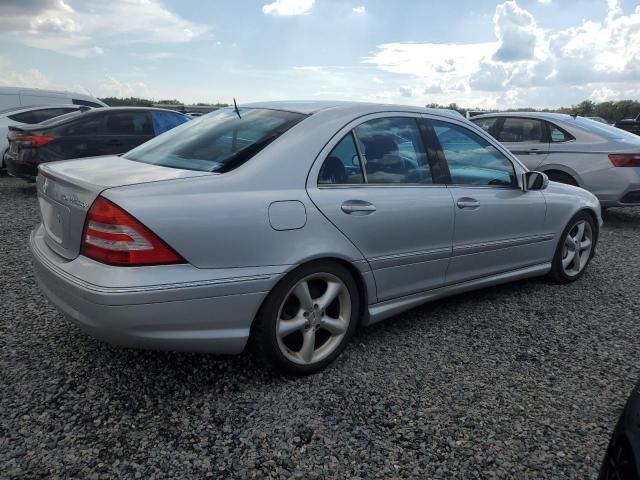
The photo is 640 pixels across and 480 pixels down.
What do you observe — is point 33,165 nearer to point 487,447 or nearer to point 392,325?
point 392,325

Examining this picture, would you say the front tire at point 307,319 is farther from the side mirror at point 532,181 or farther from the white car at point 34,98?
the white car at point 34,98

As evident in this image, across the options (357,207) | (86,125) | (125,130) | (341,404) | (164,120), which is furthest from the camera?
(164,120)

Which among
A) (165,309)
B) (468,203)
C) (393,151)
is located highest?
(393,151)

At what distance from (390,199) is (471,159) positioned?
0.95 meters

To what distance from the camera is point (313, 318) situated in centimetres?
270

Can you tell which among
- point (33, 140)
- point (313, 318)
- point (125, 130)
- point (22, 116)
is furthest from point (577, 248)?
point (22, 116)

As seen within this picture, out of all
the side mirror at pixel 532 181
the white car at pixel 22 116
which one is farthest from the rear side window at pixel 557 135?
the white car at pixel 22 116

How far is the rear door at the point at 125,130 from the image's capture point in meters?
8.09

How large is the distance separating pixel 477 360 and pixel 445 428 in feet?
2.53

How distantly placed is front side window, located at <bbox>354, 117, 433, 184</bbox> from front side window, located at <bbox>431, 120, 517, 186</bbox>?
22 centimetres

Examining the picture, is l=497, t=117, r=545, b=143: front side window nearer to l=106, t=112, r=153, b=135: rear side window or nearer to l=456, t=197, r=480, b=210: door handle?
l=456, t=197, r=480, b=210: door handle

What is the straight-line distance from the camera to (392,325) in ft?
11.5

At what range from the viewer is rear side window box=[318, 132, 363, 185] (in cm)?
274

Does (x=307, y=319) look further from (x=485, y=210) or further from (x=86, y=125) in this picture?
(x=86, y=125)
